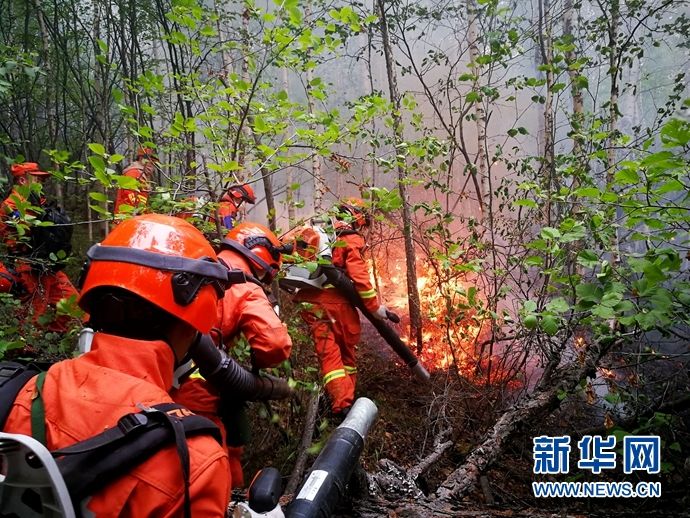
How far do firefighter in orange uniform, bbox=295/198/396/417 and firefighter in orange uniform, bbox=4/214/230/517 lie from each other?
11.4 ft

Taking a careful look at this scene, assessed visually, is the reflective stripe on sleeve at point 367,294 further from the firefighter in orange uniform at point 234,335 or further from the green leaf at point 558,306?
the green leaf at point 558,306

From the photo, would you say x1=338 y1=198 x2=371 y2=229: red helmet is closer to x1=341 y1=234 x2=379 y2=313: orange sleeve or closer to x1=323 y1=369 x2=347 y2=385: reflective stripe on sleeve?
x1=341 y1=234 x2=379 y2=313: orange sleeve

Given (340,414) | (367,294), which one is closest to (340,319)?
(367,294)

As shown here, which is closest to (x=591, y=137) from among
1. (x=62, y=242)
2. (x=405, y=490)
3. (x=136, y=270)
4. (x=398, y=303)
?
(x=405, y=490)

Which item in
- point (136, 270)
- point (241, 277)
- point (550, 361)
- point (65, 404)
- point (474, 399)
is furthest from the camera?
point (474, 399)

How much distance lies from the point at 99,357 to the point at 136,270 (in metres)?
0.27

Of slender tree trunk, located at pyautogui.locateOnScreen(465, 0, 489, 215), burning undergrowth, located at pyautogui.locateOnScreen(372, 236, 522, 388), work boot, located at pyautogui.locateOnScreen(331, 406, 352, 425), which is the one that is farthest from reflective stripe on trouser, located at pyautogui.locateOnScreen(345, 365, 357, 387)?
slender tree trunk, located at pyautogui.locateOnScreen(465, 0, 489, 215)

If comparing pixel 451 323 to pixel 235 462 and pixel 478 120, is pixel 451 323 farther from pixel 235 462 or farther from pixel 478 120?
pixel 235 462

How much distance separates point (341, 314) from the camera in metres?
5.27

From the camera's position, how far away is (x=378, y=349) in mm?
8109

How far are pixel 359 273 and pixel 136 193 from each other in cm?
261

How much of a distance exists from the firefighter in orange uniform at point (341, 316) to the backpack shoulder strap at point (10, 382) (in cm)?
370

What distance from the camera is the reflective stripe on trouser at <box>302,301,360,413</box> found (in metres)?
4.93

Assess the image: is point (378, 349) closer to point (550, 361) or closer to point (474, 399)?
point (474, 399)
